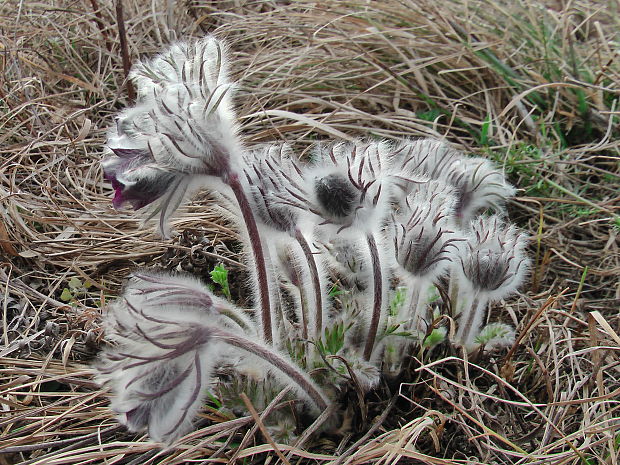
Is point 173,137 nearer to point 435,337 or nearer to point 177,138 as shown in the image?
point 177,138

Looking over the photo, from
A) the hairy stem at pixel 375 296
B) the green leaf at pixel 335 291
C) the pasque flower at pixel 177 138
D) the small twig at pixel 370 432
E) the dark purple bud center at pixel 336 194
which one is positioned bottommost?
the small twig at pixel 370 432

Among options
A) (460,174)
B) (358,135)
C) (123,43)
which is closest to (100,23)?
(123,43)

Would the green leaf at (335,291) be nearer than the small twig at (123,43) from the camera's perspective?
Yes

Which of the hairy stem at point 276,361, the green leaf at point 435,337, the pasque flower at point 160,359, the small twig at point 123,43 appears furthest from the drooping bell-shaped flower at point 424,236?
the small twig at point 123,43

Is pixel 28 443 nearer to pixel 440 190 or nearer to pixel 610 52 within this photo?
pixel 440 190

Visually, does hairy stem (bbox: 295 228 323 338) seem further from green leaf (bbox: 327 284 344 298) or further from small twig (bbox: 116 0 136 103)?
small twig (bbox: 116 0 136 103)

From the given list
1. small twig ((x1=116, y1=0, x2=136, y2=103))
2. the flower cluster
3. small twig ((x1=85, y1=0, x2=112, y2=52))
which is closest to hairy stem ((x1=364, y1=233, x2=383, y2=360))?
the flower cluster

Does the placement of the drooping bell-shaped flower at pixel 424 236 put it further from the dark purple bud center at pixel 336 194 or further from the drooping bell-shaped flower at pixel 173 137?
the drooping bell-shaped flower at pixel 173 137
